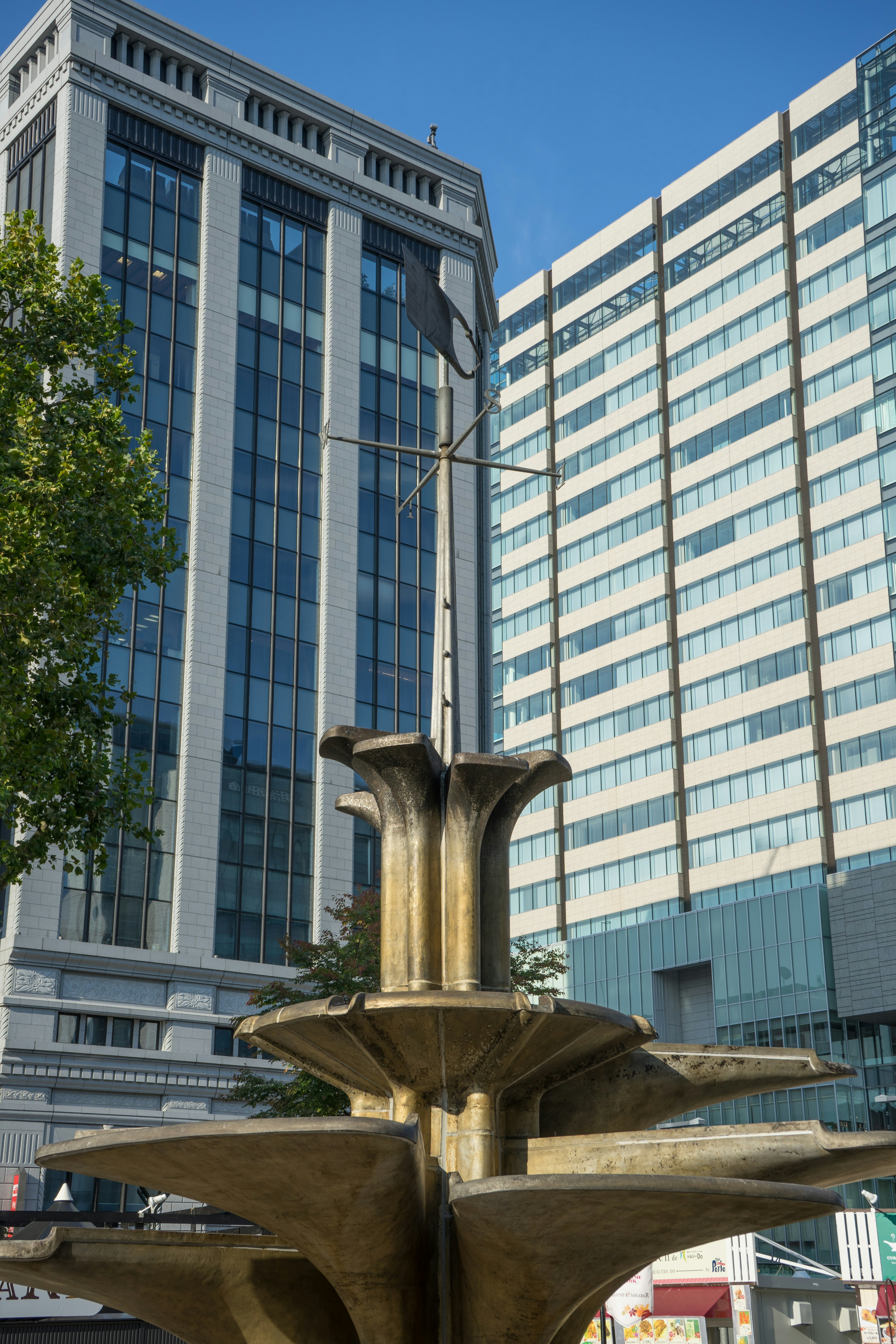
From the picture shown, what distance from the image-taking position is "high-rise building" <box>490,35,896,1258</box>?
62.5 meters

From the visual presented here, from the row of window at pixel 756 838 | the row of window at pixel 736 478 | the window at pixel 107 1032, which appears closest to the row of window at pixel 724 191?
the row of window at pixel 736 478

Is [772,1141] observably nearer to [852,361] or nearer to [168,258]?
[168,258]

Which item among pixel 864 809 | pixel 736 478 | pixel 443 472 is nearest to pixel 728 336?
pixel 736 478

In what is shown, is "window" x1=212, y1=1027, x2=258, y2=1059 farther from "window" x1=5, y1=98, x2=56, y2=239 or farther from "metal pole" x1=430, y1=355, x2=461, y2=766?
"metal pole" x1=430, y1=355, x2=461, y2=766

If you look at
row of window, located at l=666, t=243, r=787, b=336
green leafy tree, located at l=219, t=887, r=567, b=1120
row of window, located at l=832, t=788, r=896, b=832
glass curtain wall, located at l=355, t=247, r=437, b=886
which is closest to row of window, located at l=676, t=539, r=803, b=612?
row of window, located at l=832, t=788, r=896, b=832

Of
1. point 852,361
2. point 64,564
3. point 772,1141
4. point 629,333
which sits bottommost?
point 772,1141

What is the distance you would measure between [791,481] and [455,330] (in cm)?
2491

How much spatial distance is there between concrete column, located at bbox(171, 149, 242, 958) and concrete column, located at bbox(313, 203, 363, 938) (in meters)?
3.52

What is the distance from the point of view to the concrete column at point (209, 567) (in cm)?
4044

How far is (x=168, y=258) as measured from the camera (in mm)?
45125

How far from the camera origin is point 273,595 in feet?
147

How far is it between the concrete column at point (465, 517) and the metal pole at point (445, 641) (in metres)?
36.2

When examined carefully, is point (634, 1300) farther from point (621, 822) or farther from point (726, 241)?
point (726, 241)

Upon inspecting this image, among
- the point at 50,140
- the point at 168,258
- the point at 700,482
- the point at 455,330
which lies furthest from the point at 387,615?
the point at 700,482
